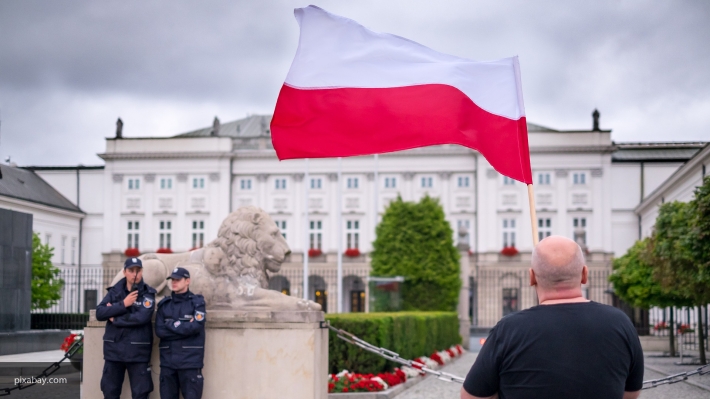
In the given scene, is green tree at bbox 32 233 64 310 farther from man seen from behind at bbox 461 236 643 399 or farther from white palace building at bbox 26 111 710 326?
man seen from behind at bbox 461 236 643 399

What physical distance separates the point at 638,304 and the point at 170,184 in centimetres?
4664

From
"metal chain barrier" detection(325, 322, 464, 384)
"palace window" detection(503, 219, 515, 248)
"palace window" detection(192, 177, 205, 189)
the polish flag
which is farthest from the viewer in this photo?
"palace window" detection(192, 177, 205, 189)

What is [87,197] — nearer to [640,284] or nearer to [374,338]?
[640,284]

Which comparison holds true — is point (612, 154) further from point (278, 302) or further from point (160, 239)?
point (278, 302)

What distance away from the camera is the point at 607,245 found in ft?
209

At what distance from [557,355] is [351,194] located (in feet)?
206

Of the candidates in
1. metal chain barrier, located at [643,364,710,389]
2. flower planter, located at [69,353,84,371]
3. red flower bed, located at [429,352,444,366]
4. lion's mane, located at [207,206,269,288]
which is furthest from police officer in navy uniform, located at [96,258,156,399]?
red flower bed, located at [429,352,444,366]

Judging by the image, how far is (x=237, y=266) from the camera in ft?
28.4

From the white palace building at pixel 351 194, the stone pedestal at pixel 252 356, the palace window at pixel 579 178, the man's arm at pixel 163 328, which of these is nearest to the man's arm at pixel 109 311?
the man's arm at pixel 163 328

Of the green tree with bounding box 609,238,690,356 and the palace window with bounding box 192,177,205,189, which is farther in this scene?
the palace window with bounding box 192,177,205,189

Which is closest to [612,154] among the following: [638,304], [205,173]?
[205,173]

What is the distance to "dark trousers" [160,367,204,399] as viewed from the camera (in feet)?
24.6

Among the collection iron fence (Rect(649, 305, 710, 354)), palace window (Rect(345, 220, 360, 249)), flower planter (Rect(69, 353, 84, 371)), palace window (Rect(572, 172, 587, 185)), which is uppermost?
palace window (Rect(572, 172, 587, 185))

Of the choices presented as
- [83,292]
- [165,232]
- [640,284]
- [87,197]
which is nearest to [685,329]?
[640,284]
